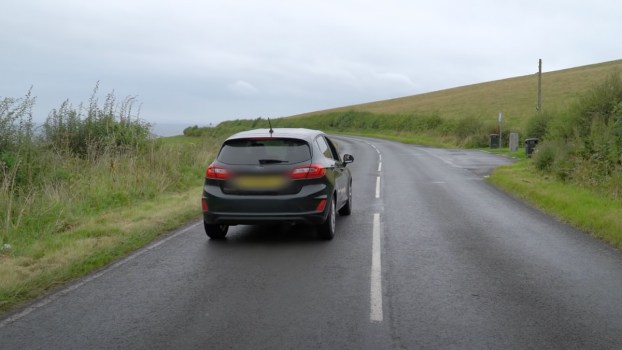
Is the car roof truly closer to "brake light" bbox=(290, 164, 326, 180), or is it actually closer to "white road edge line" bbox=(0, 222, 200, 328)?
"brake light" bbox=(290, 164, 326, 180)

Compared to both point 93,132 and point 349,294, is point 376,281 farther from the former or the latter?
point 93,132

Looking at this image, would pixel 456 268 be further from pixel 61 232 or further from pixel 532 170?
pixel 532 170

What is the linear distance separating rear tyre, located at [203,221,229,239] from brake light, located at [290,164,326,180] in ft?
5.08

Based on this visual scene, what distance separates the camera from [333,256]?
24.4 feet

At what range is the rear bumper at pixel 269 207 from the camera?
7.88 m

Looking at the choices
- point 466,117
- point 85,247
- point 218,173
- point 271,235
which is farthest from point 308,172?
point 466,117

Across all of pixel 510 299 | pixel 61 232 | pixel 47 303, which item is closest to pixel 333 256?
pixel 510 299

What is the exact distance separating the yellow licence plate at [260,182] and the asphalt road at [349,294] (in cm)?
85

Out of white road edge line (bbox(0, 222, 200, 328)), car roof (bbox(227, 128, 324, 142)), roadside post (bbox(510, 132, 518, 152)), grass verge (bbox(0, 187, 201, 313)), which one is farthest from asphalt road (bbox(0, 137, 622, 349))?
roadside post (bbox(510, 132, 518, 152))

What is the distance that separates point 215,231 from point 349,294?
3.44m

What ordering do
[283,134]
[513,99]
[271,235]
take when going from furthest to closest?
[513,99] → [271,235] → [283,134]

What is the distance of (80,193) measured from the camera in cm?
1182

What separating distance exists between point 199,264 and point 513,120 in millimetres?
46029

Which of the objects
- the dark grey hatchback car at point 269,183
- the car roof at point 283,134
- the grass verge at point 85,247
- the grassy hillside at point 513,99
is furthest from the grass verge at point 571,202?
the grassy hillside at point 513,99
